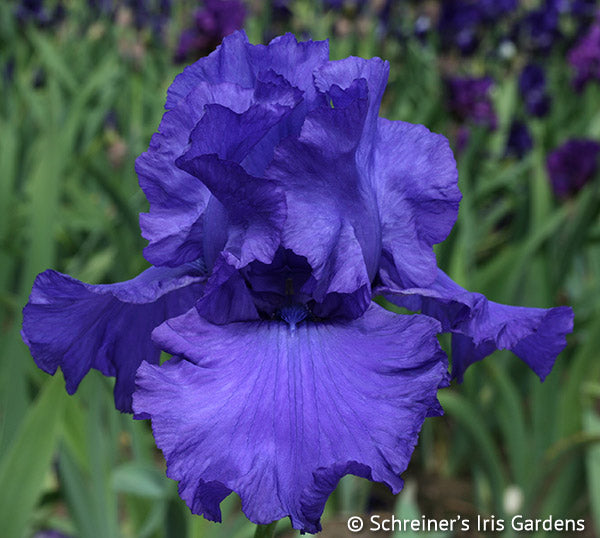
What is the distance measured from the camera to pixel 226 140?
20.8 inches

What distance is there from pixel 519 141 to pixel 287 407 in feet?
8.64

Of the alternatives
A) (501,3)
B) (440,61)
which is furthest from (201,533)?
(501,3)

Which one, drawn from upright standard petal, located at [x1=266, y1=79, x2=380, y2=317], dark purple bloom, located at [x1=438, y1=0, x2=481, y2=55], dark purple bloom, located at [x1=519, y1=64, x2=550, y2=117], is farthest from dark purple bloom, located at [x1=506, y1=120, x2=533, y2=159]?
upright standard petal, located at [x1=266, y1=79, x2=380, y2=317]

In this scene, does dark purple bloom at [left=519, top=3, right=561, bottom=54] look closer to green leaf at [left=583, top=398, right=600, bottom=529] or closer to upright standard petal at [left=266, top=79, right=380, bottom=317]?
green leaf at [left=583, top=398, right=600, bottom=529]

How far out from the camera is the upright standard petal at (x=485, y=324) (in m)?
0.56

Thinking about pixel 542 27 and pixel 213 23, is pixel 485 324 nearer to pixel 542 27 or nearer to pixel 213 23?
pixel 213 23

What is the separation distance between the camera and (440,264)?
158cm

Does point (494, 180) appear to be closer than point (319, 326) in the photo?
No

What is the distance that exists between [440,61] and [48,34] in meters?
2.34

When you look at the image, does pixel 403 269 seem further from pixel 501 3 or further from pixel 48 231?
pixel 501 3

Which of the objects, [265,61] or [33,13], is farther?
[33,13]

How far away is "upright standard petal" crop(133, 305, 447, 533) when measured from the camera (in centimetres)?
45

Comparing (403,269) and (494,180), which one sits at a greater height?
(494,180)

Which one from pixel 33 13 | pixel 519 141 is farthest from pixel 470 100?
pixel 33 13
